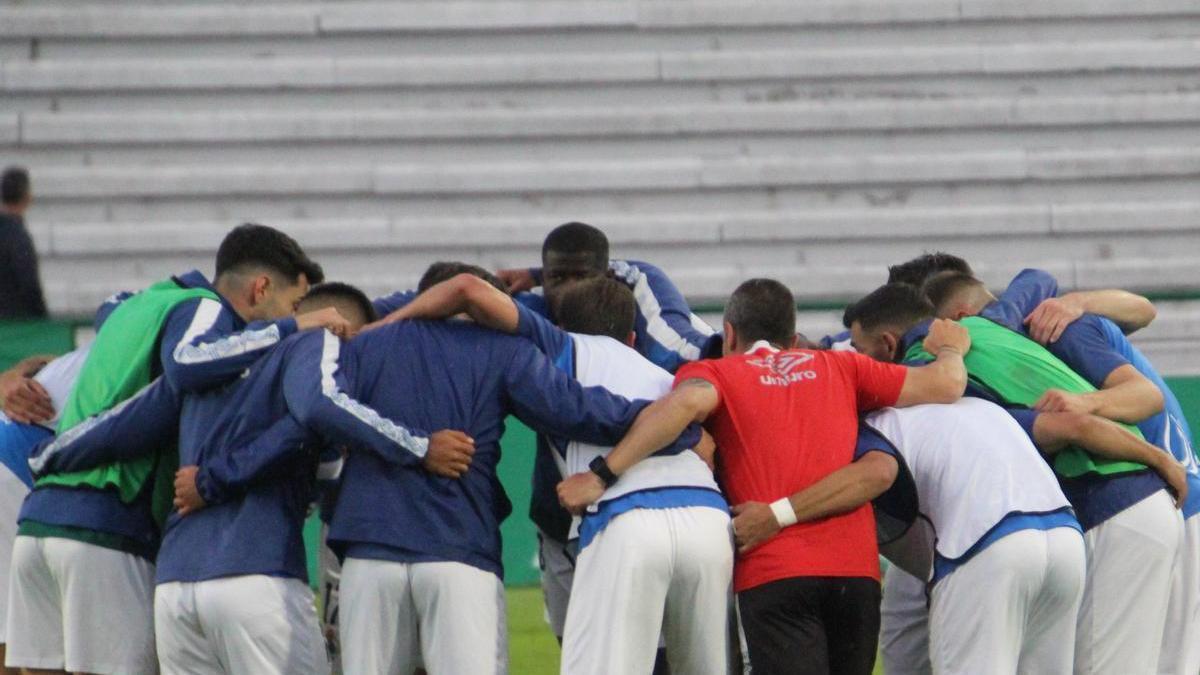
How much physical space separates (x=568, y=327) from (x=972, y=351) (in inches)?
51.1

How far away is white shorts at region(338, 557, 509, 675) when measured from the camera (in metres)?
5.25

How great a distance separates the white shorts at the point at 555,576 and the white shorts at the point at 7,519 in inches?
73.7

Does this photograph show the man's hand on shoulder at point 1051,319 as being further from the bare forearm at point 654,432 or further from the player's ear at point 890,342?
the bare forearm at point 654,432

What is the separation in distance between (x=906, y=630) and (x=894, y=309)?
1121 mm

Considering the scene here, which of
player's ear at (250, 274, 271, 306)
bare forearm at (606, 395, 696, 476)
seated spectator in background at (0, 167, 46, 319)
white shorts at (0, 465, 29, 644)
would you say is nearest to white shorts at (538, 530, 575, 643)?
bare forearm at (606, 395, 696, 476)

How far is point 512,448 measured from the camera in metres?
9.17

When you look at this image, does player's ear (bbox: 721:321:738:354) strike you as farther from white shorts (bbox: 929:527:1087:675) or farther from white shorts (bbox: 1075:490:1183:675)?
white shorts (bbox: 1075:490:1183:675)

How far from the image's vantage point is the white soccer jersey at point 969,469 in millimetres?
5387

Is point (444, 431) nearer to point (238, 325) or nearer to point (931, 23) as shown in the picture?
point (238, 325)

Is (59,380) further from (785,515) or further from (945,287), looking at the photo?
(945,287)

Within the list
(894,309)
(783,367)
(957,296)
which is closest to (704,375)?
(783,367)

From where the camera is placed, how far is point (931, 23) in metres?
12.0

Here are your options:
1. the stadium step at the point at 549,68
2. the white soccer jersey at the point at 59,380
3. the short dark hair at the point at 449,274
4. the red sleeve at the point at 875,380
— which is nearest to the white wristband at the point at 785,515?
the red sleeve at the point at 875,380

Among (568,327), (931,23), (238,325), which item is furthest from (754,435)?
(931,23)
